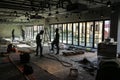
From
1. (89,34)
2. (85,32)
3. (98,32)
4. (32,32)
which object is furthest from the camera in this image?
(32,32)

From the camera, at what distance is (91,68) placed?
233 inches

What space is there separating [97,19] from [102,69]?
8.33 meters

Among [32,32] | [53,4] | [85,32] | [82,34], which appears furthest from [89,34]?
[32,32]

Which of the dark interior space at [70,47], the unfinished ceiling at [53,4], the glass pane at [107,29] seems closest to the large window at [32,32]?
the dark interior space at [70,47]

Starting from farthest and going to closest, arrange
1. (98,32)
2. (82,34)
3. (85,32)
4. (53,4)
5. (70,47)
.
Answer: (70,47), (82,34), (85,32), (98,32), (53,4)

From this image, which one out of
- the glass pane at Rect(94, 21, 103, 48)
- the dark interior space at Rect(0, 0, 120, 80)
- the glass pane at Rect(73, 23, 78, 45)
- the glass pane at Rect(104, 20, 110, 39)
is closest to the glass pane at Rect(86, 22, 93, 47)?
the dark interior space at Rect(0, 0, 120, 80)

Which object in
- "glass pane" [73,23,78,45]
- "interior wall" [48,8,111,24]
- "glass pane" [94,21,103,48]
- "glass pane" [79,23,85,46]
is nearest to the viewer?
"interior wall" [48,8,111,24]

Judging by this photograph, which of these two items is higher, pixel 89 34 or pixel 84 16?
pixel 84 16

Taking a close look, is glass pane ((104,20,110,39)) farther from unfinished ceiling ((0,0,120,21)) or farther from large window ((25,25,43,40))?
large window ((25,25,43,40))

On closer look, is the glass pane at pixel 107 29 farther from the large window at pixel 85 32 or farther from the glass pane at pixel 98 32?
the glass pane at pixel 98 32

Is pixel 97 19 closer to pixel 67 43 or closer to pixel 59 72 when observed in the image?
pixel 67 43

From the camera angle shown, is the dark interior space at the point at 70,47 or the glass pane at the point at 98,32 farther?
the glass pane at the point at 98,32

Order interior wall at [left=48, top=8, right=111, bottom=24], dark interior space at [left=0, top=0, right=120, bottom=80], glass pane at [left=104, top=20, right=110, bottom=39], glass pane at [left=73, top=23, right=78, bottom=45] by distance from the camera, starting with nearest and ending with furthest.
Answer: dark interior space at [left=0, top=0, right=120, bottom=80], interior wall at [left=48, top=8, right=111, bottom=24], glass pane at [left=104, top=20, right=110, bottom=39], glass pane at [left=73, top=23, right=78, bottom=45]

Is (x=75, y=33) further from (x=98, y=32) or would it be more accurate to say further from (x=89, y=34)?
A: (x=98, y=32)
